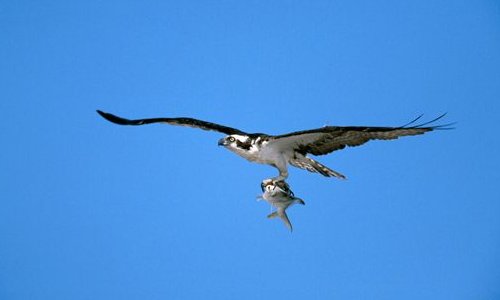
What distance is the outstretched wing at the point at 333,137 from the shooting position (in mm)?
13125

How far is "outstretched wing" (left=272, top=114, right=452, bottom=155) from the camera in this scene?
43.1ft

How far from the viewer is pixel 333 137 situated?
46.0 ft

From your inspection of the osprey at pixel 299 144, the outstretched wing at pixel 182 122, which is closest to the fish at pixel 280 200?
the osprey at pixel 299 144

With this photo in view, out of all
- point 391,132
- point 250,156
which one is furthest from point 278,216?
point 391,132

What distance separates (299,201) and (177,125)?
3.84 metres

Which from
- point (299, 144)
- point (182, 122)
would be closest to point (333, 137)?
point (299, 144)

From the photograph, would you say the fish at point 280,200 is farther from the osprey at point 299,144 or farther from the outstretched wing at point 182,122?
the outstretched wing at point 182,122

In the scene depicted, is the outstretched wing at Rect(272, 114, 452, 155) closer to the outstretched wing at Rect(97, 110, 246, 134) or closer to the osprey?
the osprey

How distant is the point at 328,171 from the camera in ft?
48.9

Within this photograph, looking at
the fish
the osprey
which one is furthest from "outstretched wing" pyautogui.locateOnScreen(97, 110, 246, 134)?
the fish

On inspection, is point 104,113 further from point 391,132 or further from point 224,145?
point 391,132

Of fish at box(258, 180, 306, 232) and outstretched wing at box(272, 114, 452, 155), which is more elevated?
outstretched wing at box(272, 114, 452, 155)

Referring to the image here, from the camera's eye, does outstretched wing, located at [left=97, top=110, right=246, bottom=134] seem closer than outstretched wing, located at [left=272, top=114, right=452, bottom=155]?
No

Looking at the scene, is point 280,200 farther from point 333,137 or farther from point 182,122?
point 182,122
